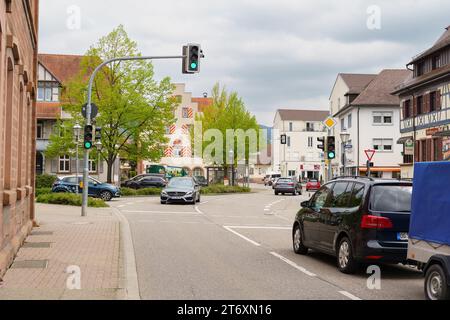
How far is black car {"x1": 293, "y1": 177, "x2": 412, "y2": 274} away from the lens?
10.2 m

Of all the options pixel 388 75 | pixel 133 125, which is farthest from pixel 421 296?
pixel 388 75

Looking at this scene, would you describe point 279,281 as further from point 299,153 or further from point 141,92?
point 299,153

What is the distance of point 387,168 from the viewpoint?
2518 inches

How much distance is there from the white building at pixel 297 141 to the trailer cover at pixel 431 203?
9841 centimetres

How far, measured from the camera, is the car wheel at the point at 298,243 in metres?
13.2

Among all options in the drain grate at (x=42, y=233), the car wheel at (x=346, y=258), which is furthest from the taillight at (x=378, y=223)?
the drain grate at (x=42, y=233)

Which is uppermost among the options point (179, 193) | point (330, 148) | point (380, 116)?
point (380, 116)

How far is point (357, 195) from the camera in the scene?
10.7 meters

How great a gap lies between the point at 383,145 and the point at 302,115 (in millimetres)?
52891

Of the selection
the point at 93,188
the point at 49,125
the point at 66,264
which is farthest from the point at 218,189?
the point at 66,264

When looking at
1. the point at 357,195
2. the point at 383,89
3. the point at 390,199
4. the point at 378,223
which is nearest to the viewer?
the point at 378,223

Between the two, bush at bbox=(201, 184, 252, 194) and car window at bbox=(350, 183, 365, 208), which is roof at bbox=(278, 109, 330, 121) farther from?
car window at bbox=(350, 183, 365, 208)

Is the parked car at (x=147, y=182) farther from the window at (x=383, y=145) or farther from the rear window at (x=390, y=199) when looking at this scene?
the rear window at (x=390, y=199)

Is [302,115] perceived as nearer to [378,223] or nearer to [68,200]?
[68,200]
